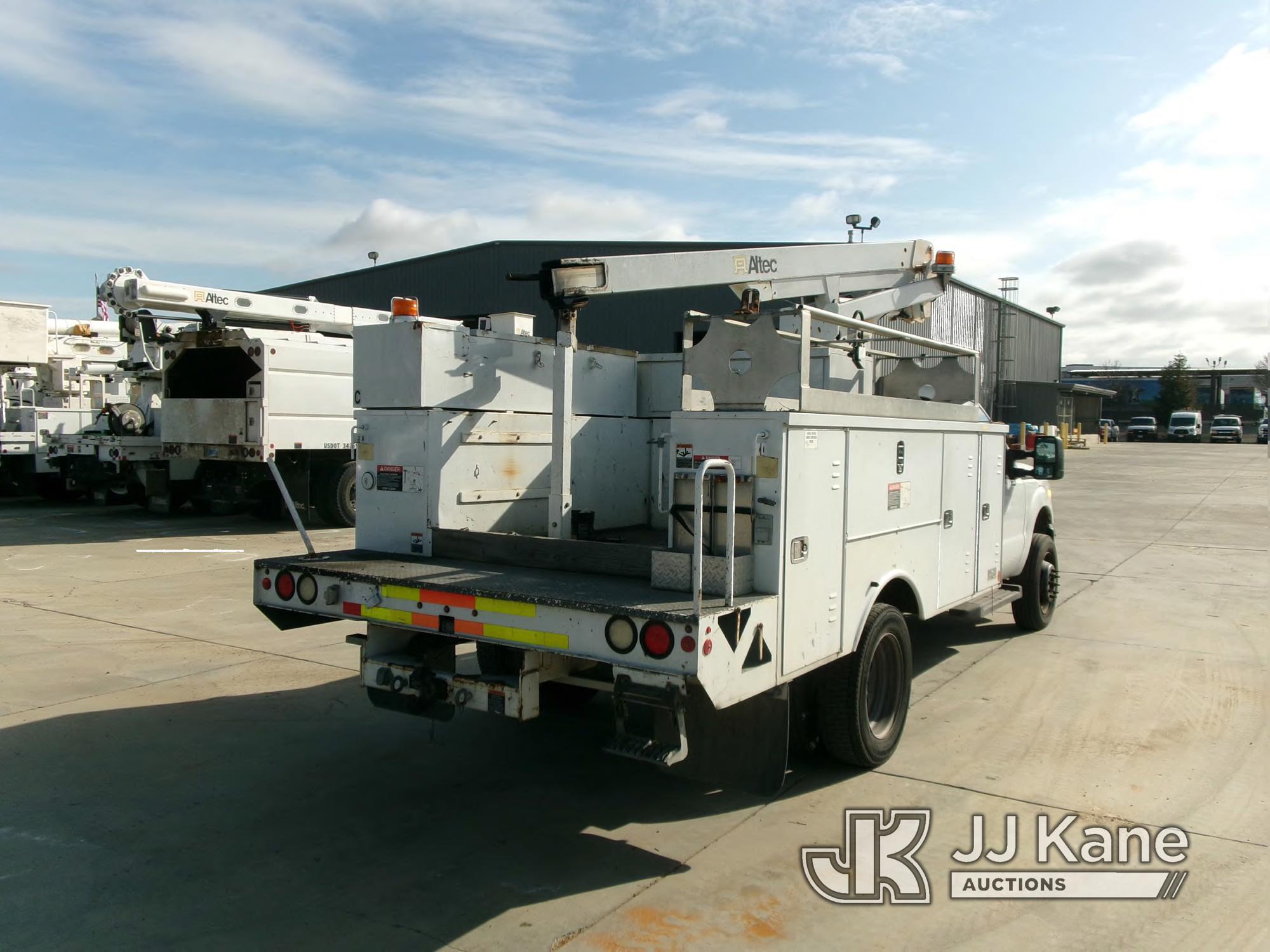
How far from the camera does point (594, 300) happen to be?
758 inches

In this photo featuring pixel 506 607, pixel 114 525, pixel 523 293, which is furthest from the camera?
pixel 523 293

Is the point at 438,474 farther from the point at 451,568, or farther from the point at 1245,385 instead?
the point at 1245,385

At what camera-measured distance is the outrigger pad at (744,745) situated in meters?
4.02

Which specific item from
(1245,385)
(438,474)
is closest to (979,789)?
(438,474)

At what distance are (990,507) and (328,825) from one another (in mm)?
4724

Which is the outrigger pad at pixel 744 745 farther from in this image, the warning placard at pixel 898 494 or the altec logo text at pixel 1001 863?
the warning placard at pixel 898 494

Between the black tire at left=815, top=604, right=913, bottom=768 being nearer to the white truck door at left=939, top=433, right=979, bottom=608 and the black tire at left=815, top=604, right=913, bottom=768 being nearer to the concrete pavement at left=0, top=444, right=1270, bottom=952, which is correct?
the concrete pavement at left=0, top=444, right=1270, bottom=952

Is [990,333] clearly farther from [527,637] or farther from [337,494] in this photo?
[527,637]

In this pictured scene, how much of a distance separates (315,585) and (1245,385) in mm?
103527

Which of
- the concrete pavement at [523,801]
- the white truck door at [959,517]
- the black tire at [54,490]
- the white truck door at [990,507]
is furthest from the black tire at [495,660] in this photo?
the black tire at [54,490]

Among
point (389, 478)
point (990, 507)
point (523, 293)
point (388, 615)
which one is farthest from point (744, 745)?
point (523, 293)

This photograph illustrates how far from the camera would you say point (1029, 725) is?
597 cm

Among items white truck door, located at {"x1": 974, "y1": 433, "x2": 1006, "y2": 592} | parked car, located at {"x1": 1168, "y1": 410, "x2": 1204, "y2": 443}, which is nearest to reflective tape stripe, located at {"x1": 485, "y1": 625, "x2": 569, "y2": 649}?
white truck door, located at {"x1": 974, "y1": 433, "x2": 1006, "y2": 592}

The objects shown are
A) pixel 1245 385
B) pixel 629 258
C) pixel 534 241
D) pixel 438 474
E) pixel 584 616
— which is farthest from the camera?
pixel 1245 385
